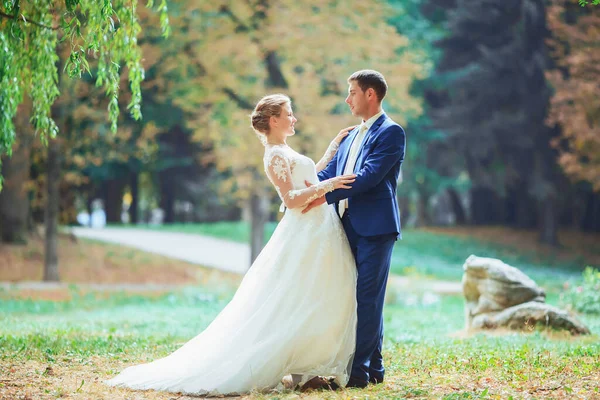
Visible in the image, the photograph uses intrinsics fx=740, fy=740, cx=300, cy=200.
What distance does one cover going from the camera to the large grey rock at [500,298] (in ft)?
34.7

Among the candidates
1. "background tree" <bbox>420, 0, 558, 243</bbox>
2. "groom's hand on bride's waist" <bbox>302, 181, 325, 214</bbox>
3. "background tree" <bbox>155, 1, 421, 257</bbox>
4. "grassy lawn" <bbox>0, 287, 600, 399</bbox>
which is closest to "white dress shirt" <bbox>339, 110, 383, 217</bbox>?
"groom's hand on bride's waist" <bbox>302, 181, 325, 214</bbox>

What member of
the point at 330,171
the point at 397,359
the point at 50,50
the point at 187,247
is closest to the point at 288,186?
the point at 330,171

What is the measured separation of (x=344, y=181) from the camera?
6230 mm

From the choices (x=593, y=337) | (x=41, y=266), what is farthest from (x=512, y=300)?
(x=41, y=266)

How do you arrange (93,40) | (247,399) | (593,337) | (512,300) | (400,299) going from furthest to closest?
1. (400,299)
2. (512,300)
3. (593,337)
4. (93,40)
5. (247,399)

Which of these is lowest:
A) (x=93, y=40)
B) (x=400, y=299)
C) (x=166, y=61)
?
(x=400, y=299)

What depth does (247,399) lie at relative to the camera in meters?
5.80

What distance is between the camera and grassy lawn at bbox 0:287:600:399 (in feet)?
19.6

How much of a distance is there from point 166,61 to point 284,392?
14838 millimetres

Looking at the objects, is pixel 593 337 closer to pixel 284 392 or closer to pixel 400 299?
pixel 284 392

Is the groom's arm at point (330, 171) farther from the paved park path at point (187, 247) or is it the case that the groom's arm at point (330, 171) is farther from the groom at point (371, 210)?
the paved park path at point (187, 247)

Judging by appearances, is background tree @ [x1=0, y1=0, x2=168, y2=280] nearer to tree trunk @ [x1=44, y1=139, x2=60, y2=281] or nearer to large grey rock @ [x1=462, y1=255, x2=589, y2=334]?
large grey rock @ [x1=462, y1=255, x2=589, y2=334]

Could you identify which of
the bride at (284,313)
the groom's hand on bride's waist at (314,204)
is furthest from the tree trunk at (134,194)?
the groom's hand on bride's waist at (314,204)

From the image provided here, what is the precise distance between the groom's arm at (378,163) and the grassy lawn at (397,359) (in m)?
1.64
